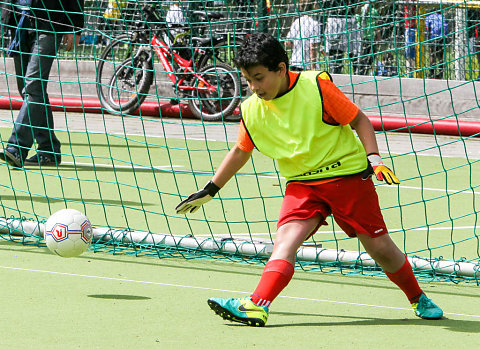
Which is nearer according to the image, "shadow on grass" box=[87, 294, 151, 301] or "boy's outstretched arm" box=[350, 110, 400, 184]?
"boy's outstretched arm" box=[350, 110, 400, 184]

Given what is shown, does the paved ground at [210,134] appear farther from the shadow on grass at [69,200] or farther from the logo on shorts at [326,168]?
the logo on shorts at [326,168]

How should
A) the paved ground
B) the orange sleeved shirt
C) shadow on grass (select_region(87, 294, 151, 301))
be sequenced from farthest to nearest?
1. the paved ground
2. shadow on grass (select_region(87, 294, 151, 301))
3. the orange sleeved shirt

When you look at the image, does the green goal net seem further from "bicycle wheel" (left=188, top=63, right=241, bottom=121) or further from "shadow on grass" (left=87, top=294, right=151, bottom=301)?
"shadow on grass" (left=87, top=294, right=151, bottom=301)

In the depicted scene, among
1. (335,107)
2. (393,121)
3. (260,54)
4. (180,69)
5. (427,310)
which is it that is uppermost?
(260,54)

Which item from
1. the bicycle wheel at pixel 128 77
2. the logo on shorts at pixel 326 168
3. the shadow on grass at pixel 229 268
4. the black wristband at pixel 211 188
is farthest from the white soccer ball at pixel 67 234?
the bicycle wheel at pixel 128 77

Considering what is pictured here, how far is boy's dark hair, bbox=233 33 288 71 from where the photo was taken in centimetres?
451

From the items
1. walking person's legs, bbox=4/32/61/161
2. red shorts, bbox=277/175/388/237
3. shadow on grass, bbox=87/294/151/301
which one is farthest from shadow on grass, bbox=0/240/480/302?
walking person's legs, bbox=4/32/61/161

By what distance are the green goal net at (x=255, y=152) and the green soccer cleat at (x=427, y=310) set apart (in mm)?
963

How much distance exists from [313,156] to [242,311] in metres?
0.83

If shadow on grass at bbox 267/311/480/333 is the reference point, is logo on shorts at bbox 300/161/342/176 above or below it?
above

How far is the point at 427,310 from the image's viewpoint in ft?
15.5

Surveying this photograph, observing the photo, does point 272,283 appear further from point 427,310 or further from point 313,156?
point 427,310

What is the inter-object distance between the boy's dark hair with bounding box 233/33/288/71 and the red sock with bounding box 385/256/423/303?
118cm

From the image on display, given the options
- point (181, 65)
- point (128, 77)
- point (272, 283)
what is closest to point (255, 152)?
point (181, 65)
